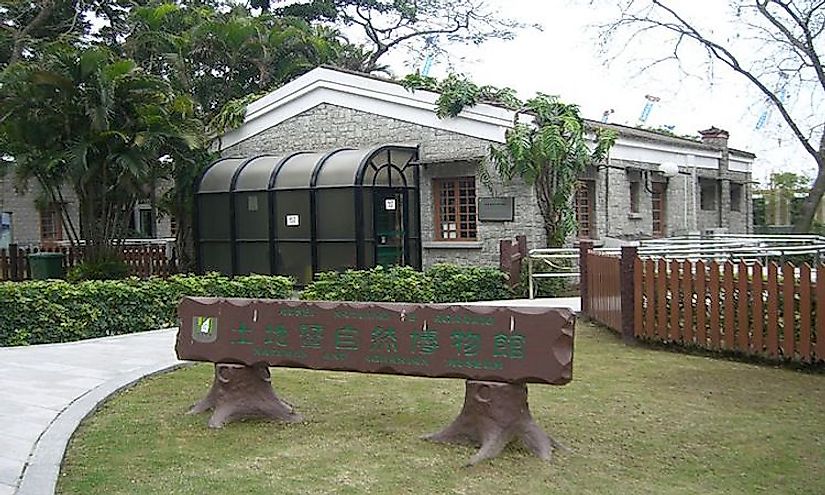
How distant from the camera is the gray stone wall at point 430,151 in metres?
17.1

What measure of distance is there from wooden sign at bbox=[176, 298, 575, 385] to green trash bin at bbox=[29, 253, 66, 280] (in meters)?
14.0

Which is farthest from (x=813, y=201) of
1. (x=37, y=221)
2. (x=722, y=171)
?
(x=37, y=221)

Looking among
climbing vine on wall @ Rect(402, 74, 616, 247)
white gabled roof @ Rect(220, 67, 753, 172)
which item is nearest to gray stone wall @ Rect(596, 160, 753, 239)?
white gabled roof @ Rect(220, 67, 753, 172)

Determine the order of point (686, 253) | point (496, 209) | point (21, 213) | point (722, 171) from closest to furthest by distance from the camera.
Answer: point (686, 253) < point (496, 209) < point (722, 171) < point (21, 213)

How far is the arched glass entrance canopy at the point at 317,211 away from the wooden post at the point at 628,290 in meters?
7.91

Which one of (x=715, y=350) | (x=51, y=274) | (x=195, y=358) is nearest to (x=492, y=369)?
(x=195, y=358)

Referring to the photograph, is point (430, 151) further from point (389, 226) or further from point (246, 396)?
point (246, 396)

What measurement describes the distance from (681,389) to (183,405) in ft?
14.0

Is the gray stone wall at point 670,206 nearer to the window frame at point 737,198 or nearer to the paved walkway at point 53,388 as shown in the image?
the window frame at point 737,198

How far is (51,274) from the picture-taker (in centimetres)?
1944

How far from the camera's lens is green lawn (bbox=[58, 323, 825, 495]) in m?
5.20

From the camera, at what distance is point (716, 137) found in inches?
959

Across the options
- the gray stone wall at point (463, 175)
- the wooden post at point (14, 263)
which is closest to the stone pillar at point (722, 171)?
the gray stone wall at point (463, 175)

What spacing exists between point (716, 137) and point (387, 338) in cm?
2043
